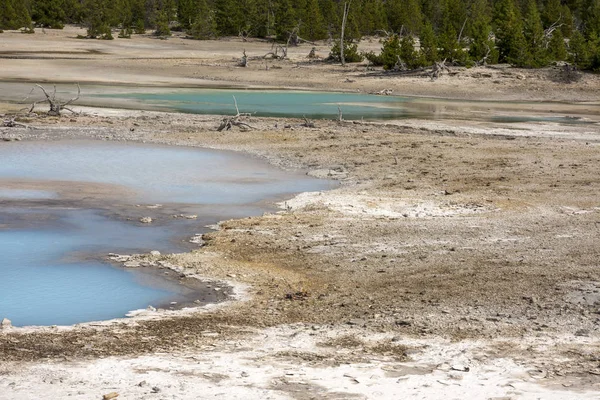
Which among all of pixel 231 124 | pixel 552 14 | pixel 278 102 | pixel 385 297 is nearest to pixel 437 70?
pixel 278 102

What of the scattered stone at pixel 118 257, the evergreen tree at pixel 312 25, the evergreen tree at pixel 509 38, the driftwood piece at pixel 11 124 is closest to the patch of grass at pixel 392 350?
the scattered stone at pixel 118 257

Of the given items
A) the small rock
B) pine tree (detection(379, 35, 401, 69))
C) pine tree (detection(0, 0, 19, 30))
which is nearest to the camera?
the small rock

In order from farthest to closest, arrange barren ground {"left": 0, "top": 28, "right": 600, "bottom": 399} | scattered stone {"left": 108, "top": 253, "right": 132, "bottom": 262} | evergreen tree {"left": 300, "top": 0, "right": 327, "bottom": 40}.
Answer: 1. evergreen tree {"left": 300, "top": 0, "right": 327, "bottom": 40}
2. scattered stone {"left": 108, "top": 253, "right": 132, "bottom": 262}
3. barren ground {"left": 0, "top": 28, "right": 600, "bottom": 399}

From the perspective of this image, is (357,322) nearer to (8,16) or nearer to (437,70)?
(437,70)

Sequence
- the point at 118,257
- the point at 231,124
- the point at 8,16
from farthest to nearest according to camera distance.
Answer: the point at 8,16 < the point at 231,124 < the point at 118,257

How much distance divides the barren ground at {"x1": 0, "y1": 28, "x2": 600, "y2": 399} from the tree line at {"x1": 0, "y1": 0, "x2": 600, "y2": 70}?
2389 cm

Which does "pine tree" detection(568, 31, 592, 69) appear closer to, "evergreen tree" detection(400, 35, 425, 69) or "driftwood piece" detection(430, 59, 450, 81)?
"driftwood piece" detection(430, 59, 450, 81)

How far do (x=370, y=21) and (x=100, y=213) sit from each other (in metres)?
54.9

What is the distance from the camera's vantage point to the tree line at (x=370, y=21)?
4647 cm

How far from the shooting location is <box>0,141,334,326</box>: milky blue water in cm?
1077


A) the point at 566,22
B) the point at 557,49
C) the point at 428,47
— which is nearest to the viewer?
the point at 428,47

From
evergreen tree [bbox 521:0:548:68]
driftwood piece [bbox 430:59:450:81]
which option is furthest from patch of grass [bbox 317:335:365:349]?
evergreen tree [bbox 521:0:548:68]

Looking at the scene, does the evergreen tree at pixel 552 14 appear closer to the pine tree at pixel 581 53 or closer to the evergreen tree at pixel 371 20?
the evergreen tree at pixel 371 20

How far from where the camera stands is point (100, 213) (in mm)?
15516
